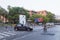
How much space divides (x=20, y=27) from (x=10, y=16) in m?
48.3

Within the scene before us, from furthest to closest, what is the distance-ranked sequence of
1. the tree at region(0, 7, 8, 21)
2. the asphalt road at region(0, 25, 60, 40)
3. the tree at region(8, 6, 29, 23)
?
the tree at region(8, 6, 29, 23) → the tree at region(0, 7, 8, 21) → the asphalt road at region(0, 25, 60, 40)

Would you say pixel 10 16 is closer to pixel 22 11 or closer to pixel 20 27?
pixel 22 11

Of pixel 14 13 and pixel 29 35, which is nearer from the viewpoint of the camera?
pixel 29 35

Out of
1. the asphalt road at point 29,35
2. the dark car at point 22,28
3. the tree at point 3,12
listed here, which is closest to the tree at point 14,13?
the tree at point 3,12

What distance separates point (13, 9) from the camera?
Answer: 312 ft

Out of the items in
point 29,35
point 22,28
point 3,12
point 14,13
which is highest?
point 3,12

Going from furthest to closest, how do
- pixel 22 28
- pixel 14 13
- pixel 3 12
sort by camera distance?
pixel 14 13 < pixel 3 12 < pixel 22 28

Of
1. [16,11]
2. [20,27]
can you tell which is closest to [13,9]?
[16,11]

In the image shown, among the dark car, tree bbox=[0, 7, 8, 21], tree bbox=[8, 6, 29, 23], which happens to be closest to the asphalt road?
the dark car

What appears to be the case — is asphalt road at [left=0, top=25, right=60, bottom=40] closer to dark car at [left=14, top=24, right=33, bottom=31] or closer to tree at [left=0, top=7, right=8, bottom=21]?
dark car at [left=14, top=24, right=33, bottom=31]

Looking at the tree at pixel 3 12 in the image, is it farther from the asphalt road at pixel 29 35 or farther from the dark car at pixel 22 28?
the asphalt road at pixel 29 35

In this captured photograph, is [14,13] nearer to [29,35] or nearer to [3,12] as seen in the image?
[3,12]

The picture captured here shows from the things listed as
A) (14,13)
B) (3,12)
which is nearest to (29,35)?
(3,12)

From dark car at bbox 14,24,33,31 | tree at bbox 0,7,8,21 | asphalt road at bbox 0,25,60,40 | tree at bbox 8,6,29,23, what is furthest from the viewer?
tree at bbox 8,6,29,23
